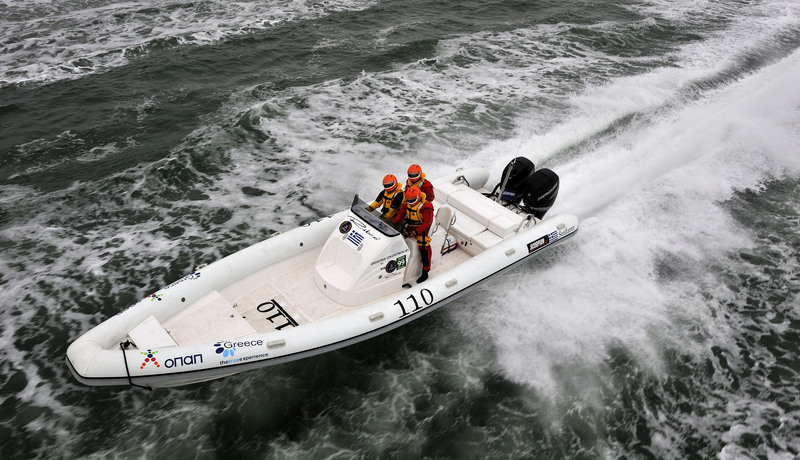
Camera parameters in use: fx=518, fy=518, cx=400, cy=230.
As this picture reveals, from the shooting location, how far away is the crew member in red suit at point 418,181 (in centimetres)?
673

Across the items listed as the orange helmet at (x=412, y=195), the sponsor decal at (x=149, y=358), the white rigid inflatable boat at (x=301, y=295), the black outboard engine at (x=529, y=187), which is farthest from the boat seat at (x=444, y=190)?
the sponsor decal at (x=149, y=358)

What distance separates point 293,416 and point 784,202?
10.1 metres

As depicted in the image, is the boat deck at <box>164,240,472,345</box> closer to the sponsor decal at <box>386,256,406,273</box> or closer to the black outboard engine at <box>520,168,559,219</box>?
the sponsor decal at <box>386,256,406,273</box>

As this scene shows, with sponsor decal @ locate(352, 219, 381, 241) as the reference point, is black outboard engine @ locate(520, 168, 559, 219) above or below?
below

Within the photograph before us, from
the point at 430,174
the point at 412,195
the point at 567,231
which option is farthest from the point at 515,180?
the point at 412,195

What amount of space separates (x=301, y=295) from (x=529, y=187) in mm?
4017

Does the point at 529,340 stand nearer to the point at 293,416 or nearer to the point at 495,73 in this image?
the point at 293,416

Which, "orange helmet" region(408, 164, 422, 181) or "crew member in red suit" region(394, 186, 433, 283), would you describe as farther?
"orange helmet" region(408, 164, 422, 181)

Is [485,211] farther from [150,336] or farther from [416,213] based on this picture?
[150,336]

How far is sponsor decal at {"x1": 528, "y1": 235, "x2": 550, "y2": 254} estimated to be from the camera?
7742mm

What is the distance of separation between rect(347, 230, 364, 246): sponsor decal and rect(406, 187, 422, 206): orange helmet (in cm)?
78

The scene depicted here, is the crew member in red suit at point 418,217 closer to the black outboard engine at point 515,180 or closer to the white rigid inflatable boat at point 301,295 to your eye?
the white rigid inflatable boat at point 301,295

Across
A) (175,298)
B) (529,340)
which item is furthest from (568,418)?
(175,298)

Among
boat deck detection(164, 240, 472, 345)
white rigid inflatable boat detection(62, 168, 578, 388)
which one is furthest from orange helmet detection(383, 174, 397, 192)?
boat deck detection(164, 240, 472, 345)
